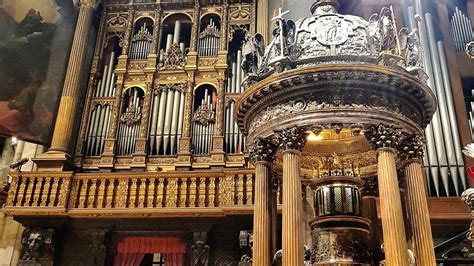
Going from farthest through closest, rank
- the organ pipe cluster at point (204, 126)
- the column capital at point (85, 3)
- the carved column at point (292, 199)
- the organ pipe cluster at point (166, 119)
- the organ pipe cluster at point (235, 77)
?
the column capital at point (85, 3), the organ pipe cluster at point (235, 77), the organ pipe cluster at point (166, 119), the organ pipe cluster at point (204, 126), the carved column at point (292, 199)

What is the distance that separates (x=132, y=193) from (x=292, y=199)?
498cm

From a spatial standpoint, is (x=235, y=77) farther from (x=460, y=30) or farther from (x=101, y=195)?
(x=460, y=30)

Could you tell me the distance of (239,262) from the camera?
397 inches

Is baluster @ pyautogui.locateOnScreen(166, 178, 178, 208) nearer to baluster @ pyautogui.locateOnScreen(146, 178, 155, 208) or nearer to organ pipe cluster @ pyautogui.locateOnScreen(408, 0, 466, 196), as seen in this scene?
baluster @ pyautogui.locateOnScreen(146, 178, 155, 208)

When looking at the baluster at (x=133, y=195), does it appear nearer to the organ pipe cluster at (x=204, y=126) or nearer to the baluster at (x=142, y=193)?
the baluster at (x=142, y=193)

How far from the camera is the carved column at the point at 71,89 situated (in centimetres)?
1102

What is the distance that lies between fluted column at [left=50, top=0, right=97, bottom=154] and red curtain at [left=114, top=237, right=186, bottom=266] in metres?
2.50

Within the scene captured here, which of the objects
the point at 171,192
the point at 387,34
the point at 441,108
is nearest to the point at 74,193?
the point at 171,192

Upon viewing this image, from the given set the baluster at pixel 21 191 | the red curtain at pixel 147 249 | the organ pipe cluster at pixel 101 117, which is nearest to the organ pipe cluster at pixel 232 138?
the red curtain at pixel 147 249

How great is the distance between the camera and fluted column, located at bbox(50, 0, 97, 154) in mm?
11242

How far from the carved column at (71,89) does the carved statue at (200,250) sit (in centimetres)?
334

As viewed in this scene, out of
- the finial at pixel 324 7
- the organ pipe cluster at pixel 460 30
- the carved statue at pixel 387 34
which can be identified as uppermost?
the organ pipe cluster at pixel 460 30

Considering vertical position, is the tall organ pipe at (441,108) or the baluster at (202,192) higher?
the tall organ pipe at (441,108)

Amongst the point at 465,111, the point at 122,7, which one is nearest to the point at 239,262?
the point at 465,111
